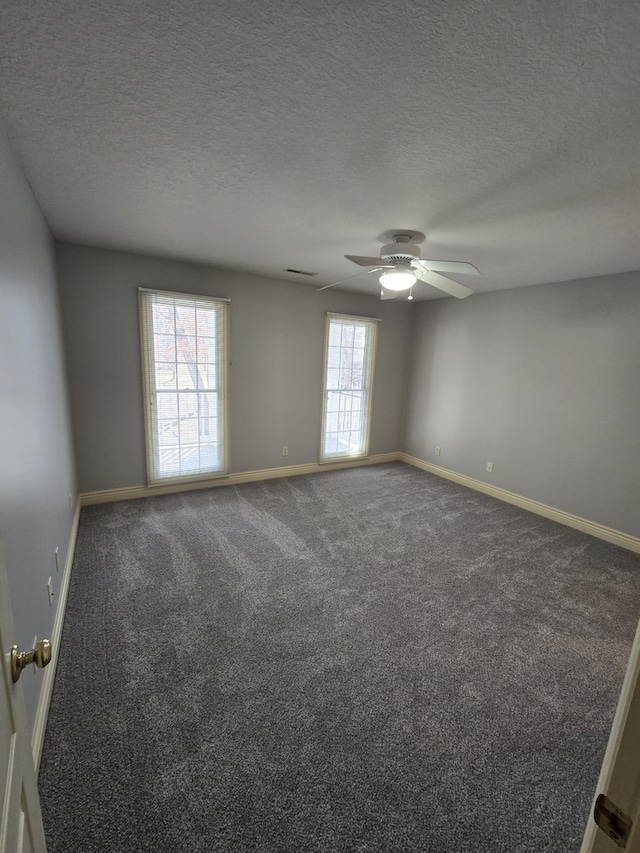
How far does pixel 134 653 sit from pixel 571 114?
9.96ft

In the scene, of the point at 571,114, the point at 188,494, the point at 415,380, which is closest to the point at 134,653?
the point at 188,494

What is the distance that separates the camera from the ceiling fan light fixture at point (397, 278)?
2.46 m

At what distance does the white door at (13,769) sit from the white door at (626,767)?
96 cm

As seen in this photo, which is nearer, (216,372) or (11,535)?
(11,535)

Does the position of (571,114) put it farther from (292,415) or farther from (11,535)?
(292,415)

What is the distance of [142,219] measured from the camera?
252cm

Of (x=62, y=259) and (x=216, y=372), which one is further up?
(x=62, y=259)

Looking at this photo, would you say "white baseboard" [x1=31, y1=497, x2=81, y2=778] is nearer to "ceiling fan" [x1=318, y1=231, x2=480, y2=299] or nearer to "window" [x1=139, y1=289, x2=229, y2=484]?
"window" [x1=139, y1=289, x2=229, y2=484]

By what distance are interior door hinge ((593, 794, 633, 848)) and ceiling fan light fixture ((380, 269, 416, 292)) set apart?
8.18 feet

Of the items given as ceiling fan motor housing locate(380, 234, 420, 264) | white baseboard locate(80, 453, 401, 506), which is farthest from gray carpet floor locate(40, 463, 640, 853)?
ceiling fan motor housing locate(380, 234, 420, 264)

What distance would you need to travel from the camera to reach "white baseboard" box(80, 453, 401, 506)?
3.63 meters

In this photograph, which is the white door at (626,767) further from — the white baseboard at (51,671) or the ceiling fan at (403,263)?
the ceiling fan at (403,263)

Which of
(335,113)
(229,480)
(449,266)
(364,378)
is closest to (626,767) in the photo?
(335,113)

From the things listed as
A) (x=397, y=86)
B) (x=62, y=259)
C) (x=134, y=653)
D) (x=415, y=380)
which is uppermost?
(x=397, y=86)
